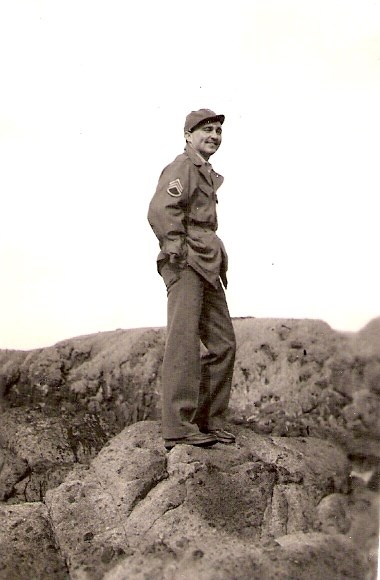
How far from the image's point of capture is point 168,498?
3916 mm

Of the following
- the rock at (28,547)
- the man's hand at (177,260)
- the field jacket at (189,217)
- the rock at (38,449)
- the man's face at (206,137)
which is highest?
the man's face at (206,137)

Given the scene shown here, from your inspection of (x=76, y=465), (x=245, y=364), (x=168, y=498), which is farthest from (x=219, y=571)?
(x=245, y=364)

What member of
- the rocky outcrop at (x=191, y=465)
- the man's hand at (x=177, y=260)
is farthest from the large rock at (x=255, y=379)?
the man's hand at (x=177, y=260)

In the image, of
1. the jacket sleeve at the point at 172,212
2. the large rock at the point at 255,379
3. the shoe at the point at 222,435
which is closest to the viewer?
the jacket sleeve at the point at 172,212

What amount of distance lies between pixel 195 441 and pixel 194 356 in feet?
1.34

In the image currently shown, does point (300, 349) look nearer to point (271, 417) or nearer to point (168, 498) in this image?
point (271, 417)

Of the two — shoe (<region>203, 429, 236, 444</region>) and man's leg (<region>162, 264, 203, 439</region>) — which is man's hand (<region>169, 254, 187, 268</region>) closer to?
man's leg (<region>162, 264, 203, 439</region>)

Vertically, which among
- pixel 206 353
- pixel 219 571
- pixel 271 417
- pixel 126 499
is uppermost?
pixel 206 353

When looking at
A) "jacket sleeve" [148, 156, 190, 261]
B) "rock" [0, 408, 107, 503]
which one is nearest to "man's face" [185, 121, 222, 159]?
"jacket sleeve" [148, 156, 190, 261]

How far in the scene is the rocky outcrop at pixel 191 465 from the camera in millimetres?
3762

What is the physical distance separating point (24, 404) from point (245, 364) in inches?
49.1

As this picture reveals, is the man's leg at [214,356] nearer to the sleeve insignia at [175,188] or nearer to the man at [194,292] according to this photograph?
the man at [194,292]

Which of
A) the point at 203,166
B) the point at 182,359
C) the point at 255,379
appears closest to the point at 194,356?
the point at 182,359

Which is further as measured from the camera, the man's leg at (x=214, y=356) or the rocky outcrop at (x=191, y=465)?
the man's leg at (x=214, y=356)
